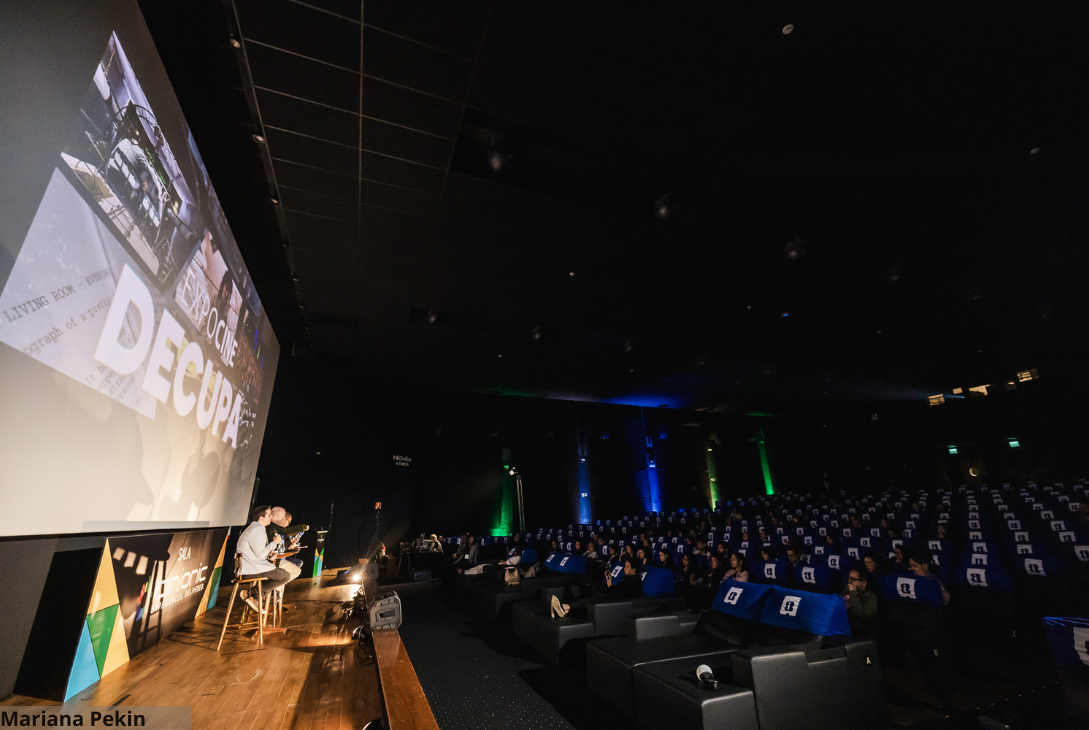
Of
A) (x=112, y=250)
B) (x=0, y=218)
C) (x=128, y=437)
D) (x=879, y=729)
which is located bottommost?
(x=879, y=729)

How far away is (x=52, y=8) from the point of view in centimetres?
157

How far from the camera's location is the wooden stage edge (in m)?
2.00

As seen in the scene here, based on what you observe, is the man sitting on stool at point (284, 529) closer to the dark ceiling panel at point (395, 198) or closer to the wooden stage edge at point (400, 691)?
the wooden stage edge at point (400, 691)

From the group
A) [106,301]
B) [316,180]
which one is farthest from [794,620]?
[316,180]

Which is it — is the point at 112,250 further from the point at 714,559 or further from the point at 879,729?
the point at 714,559

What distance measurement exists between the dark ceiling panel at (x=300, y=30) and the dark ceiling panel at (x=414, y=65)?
0.37ft

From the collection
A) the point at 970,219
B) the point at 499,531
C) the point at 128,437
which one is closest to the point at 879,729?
the point at 128,437

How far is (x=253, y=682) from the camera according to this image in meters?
2.97

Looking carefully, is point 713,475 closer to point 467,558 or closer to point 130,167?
point 467,558

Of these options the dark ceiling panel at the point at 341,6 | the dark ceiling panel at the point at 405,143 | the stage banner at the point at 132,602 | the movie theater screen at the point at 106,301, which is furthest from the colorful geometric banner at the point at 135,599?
the dark ceiling panel at the point at 341,6

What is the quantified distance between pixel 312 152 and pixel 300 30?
116cm

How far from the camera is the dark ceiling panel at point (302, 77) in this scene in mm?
3094

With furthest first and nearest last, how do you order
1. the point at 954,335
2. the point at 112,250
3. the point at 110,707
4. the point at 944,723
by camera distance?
the point at 954,335 < the point at 110,707 < the point at 944,723 < the point at 112,250

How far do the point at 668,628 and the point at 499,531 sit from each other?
31.0 ft
